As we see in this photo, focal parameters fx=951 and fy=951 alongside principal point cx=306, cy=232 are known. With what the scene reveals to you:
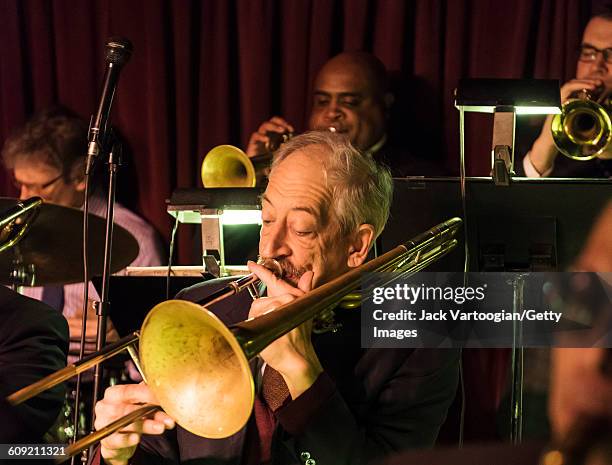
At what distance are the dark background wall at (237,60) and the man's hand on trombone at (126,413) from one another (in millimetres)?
2291

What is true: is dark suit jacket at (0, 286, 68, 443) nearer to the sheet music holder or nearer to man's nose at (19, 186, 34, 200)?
the sheet music holder

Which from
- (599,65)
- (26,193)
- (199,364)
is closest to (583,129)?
(599,65)

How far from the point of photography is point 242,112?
13.6 feet

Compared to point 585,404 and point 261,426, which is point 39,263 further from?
point 585,404

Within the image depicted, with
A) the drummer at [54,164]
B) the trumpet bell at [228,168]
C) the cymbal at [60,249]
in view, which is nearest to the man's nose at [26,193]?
the drummer at [54,164]

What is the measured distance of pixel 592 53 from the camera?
138 inches

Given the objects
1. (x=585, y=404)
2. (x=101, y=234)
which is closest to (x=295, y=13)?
(x=101, y=234)

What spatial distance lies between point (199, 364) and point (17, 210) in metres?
0.88

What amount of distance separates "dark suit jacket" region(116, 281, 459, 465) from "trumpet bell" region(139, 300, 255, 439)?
32 centimetres

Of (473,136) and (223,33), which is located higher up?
(223,33)

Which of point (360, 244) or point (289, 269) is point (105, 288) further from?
point (360, 244)

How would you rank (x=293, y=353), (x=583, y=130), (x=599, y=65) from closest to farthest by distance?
(x=293, y=353), (x=583, y=130), (x=599, y=65)

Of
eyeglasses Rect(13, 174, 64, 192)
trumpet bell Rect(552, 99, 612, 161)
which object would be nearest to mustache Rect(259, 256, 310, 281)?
trumpet bell Rect(552, 99, 612, 161)

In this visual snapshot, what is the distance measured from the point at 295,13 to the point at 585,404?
350cm
